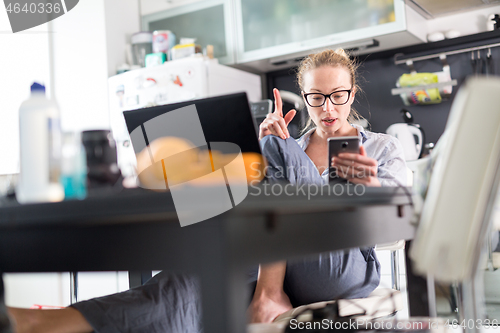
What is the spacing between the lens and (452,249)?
0.59 m

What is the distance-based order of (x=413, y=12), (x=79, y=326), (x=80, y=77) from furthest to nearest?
(x=80, y=77), (x=413, y=12), (x=79, y=326)

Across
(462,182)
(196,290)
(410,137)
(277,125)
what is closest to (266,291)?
(196,290)

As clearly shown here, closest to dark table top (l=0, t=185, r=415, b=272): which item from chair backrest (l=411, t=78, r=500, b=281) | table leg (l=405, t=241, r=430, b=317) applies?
chair backrest (l=411, t=78, r=500, b=281)

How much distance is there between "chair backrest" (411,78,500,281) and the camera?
1.89ft

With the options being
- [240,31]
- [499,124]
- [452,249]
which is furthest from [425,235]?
[240,31]

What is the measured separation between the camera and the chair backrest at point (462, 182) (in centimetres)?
58

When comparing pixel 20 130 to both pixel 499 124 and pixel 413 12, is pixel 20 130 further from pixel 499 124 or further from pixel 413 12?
pixel 413 12

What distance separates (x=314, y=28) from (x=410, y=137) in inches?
33.4

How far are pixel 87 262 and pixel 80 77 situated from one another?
2.94 metres

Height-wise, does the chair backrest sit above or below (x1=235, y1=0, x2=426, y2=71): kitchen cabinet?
below

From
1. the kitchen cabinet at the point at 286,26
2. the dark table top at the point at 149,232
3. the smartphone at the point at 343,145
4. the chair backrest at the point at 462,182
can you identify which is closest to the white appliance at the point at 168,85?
the kitchen cabinet at the point at 286,26

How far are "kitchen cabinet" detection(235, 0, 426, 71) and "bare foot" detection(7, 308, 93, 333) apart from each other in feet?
6.85

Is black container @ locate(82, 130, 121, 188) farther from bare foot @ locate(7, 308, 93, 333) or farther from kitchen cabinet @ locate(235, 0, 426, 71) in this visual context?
kitchen cabinet @ locate(235, 0, 426, 71)

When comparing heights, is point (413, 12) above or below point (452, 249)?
above
